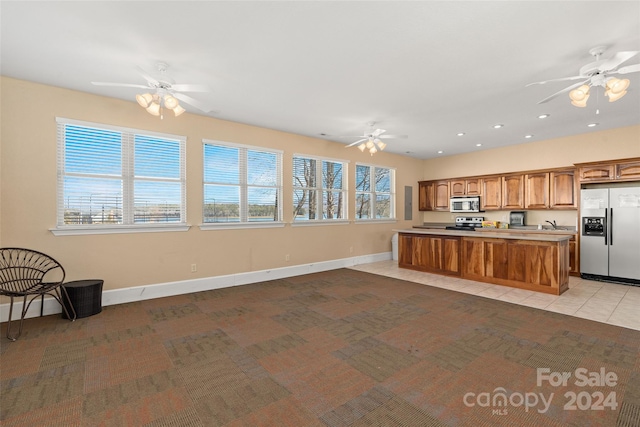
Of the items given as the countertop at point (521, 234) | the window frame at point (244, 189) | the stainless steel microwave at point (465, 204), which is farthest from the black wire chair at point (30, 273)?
the stainless steel microwave at point (465, 204)

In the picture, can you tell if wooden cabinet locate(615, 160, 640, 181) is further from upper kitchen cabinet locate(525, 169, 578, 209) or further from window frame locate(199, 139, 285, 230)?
window frame locate(199, 139, 285, 230)

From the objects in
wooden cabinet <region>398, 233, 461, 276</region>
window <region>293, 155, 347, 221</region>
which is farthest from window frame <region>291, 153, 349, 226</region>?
wooden cabinet <region>398, 233, 461, 276</region>

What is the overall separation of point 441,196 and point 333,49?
6525mm

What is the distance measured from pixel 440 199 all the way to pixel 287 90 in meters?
6.08

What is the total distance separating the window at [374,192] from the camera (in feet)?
24.5

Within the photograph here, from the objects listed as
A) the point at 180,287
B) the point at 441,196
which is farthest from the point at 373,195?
the point at 180,287

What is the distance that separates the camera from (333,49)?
2953 millimetres

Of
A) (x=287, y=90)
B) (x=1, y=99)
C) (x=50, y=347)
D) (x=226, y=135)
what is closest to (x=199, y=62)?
(x=287, y=90)

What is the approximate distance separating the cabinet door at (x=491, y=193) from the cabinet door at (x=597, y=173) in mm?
1603

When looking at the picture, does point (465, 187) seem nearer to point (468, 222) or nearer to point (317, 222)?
point (468, 222)

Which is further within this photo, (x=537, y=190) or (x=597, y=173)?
(x=537, y=190)

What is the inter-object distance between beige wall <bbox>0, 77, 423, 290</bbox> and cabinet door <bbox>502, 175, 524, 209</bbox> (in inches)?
168

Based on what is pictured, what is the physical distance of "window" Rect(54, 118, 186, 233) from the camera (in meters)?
3.97

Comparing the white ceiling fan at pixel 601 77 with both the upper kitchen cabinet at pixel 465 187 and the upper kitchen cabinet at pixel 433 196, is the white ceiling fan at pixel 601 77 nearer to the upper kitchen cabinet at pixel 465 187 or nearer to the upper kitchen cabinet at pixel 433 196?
the upper kitchen cabinet at pixel 465 187
